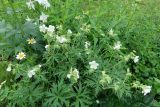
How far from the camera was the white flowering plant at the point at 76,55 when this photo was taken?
2.90m

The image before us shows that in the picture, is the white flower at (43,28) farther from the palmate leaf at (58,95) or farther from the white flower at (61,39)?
the palmate leaf at (58,95)

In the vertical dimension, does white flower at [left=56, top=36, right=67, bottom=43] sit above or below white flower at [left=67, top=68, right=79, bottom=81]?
above

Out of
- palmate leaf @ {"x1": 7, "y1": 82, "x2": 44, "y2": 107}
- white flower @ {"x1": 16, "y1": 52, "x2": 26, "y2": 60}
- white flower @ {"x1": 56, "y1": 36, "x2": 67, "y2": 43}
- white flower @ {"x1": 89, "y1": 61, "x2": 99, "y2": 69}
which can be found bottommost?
palmate leaf @ {"x1": 7, "y1": 82, "x2": 44, "y2": 107}

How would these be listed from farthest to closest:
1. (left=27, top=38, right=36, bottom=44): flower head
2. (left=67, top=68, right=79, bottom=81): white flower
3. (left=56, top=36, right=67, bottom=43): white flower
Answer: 1. (left=27, top=38, right=36, bottom=44): flower head
2. (left=56, top=36, right=67, bottom=43): white flower
3. (left=67, top=68, right=79, bottom=81): white flower

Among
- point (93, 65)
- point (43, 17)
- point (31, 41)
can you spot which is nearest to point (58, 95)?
point (93, 65)

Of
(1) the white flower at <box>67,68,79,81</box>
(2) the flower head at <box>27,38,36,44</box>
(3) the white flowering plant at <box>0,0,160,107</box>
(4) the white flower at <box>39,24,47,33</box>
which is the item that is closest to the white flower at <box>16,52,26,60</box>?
(3) the white flowering plant at <box>0,0,160,107</box>

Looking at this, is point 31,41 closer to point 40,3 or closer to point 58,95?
point 40,3

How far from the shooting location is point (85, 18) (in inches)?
138

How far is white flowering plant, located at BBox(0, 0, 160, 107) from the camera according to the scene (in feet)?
9.52

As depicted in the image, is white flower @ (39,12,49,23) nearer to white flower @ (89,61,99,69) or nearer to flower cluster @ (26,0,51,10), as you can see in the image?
flower cluster @ (26,0,51,10)

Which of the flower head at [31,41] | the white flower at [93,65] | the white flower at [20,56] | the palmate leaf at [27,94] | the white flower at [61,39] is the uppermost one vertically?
the white flower at [61,39]

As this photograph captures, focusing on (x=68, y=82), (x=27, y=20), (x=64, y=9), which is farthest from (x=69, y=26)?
(x=68, y=82)

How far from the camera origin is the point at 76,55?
9.82 ft

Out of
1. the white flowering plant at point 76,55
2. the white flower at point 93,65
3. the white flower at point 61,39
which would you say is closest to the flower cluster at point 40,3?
the white flowering plant at point 76,55
